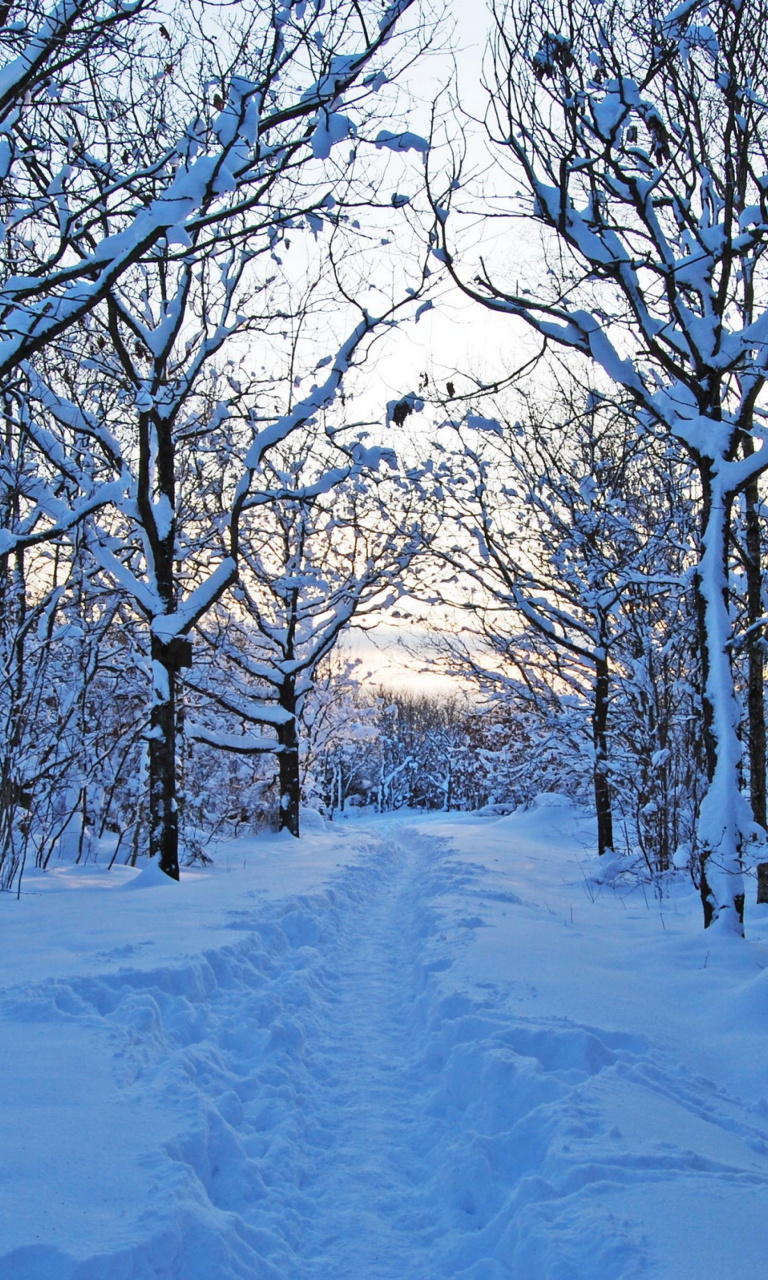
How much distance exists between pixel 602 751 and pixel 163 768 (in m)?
6.44

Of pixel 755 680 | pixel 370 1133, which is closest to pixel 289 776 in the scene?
pixel 755 680

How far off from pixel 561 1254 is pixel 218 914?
4.76m

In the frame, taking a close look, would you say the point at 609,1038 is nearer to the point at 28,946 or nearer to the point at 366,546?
the point at 28,946

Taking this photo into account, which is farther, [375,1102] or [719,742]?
[719,742]

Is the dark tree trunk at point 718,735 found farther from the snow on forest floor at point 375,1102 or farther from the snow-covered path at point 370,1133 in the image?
the snow-covered path at point 370,1133

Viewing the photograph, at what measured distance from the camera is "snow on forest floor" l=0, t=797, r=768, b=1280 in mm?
2336

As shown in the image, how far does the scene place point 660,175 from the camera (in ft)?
20.3

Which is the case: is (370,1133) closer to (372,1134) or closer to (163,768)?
(372,1134)

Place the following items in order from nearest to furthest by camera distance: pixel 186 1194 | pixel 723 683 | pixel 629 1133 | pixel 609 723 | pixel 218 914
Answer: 1. pixel 186 1194
2. pixel 629 1133
3. pixel 723 683
4. pixel 218 914
5. pixel 609 723

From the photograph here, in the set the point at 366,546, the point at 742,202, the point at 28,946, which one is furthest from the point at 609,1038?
the point at 366,546

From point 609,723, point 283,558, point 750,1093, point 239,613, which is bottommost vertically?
point 750,1093

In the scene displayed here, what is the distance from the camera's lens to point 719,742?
5910 mm

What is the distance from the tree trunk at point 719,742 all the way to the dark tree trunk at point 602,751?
225 inches

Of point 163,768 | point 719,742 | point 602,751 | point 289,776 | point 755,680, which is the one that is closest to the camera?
point 719,742
